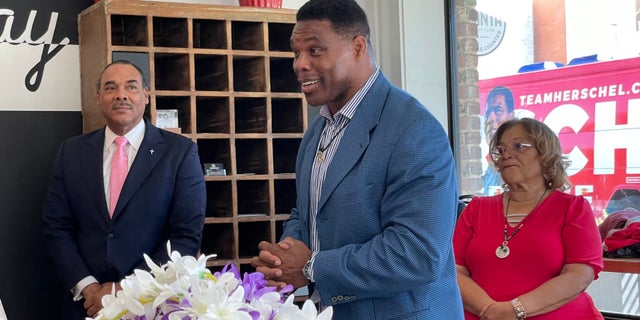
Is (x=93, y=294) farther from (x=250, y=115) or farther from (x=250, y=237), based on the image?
(x=250, y=115)

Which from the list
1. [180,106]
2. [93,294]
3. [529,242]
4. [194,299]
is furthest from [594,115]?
[194,299]

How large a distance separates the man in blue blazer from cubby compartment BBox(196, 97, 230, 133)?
2.02 meters

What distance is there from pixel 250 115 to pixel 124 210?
1101 millimetres

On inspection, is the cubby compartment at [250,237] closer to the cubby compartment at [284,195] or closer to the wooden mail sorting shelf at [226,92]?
the wooden mail sorting shelf at [226,92]

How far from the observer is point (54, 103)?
4.07 m

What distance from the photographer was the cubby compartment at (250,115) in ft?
13.7

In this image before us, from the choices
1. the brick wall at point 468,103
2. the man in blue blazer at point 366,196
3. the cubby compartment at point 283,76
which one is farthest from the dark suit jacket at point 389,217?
the brick wall at point 468,103

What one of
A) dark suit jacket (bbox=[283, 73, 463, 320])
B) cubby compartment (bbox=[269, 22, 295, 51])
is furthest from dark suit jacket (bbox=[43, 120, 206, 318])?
dark suit jacket (bbox=[283, 73, 463, 320])

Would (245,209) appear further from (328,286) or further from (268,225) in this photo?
(328,286)

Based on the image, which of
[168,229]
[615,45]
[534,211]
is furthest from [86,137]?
[615,45]

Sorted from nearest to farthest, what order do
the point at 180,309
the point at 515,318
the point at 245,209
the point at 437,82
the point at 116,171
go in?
the point at 180,309 → the point at 515,318 → the point at 116,171 → the point at 245,209 → the point at 437,82

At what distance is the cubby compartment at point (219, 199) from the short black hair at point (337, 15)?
213cm

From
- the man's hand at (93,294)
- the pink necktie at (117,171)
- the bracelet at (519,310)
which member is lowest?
the bracelet at (519,310)

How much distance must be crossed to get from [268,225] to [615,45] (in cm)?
186
